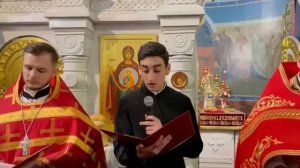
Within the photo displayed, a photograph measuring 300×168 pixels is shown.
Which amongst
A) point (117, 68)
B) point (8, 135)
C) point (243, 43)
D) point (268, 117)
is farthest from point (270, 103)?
point (243, 43)

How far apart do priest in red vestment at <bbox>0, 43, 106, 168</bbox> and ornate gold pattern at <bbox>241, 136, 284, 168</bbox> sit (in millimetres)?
758

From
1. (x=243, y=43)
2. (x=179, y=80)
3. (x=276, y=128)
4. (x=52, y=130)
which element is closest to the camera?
(x=276, y=128)

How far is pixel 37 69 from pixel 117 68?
8.76 feet

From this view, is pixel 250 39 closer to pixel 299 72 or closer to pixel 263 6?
pixel 263 6

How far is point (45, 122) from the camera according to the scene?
228 cm

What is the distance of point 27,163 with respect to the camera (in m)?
1.98

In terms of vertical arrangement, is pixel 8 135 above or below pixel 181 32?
below

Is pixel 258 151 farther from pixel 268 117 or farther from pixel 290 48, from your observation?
pixel 290 48

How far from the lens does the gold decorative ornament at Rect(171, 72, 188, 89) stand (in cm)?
455

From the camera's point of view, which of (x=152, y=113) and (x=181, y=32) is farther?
(x=181, y=32)

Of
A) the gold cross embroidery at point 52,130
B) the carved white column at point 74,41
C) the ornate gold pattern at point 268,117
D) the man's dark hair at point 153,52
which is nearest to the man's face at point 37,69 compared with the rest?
the gold cross embroidery at point 52,130

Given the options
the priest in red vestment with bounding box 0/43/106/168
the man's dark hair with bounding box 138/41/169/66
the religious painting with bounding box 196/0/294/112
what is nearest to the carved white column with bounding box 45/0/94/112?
the priest in red vestment with bounding box 0/43/106/168

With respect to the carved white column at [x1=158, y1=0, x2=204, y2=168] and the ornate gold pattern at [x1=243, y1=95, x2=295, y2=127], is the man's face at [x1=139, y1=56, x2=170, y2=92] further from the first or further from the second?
the carved white column at [x1=158, y1=0, x2=204, y2=168]

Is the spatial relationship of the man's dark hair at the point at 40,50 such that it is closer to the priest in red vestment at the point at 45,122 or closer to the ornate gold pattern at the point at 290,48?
the priest in red vestment at the point at 45,122
